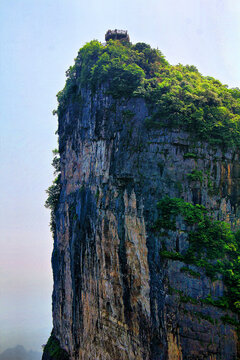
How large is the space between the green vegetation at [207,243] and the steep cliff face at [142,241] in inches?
3.3

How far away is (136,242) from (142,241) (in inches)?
9.9

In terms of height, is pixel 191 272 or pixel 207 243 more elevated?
pixel 207 243

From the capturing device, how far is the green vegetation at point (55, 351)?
60.4ft

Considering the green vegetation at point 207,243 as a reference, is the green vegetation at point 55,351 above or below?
below

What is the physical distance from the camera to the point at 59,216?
2034cm

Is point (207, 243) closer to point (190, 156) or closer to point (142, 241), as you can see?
point (142, 241)

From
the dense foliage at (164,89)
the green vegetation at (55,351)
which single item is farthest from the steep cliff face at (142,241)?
the green vegetation at (55,351)

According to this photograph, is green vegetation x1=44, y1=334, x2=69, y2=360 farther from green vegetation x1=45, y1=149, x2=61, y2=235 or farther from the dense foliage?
the dense foliage

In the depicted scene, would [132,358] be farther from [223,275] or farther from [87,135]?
[87,135]

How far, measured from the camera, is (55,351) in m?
19.3

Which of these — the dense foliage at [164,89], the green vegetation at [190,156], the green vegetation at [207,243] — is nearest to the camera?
the green vegetation at [207,243]

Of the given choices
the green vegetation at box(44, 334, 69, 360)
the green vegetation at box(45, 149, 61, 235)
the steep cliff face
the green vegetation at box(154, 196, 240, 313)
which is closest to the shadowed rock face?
the steep cliff face

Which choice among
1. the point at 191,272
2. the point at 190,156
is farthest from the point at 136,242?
the point at 190,156

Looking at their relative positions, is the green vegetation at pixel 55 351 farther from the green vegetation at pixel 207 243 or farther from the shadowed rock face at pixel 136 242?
the green vegetation at pixel 207 243
